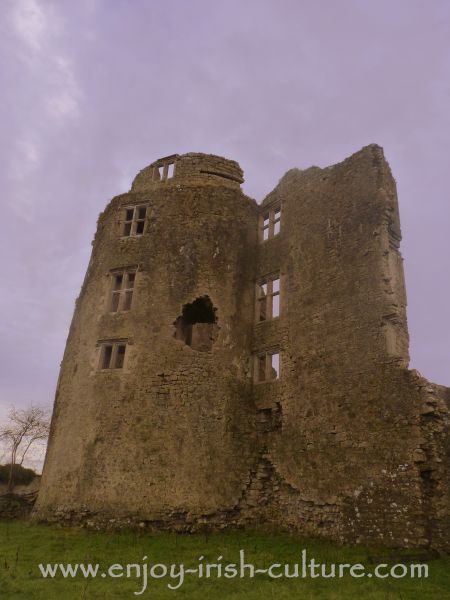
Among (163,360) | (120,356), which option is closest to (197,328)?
(163,360)

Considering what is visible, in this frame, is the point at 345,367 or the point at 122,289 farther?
the point at 122,289

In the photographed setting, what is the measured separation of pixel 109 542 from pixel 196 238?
35.8 ft

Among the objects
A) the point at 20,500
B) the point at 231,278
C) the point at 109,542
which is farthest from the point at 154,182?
the point at 20,500

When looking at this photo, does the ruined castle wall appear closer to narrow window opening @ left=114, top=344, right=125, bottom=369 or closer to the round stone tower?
the round stone tower

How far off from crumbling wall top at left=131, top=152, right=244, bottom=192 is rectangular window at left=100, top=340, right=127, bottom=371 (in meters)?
7.21

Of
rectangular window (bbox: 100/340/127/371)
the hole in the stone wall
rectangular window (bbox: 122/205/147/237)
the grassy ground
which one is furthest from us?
rectangular window (bbox: 122/205/147/237)

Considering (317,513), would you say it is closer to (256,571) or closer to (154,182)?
(256,571)

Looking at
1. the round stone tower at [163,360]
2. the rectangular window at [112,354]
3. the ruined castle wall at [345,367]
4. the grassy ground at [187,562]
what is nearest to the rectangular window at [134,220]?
the round stone tower at [163,360]

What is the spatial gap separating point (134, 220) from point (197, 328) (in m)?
5.45

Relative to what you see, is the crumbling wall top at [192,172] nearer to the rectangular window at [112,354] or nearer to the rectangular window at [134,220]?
the rectangular window at [134,220]

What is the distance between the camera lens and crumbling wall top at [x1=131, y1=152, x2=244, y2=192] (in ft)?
72.0

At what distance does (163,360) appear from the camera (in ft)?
59.2

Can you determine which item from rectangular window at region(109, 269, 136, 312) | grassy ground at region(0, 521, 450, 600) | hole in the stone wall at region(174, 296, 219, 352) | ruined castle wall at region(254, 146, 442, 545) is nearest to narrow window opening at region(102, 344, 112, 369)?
rectangular window at region(109, 269, 136, 312)

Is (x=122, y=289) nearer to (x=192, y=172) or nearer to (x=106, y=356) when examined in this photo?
(x=106, y=356)
